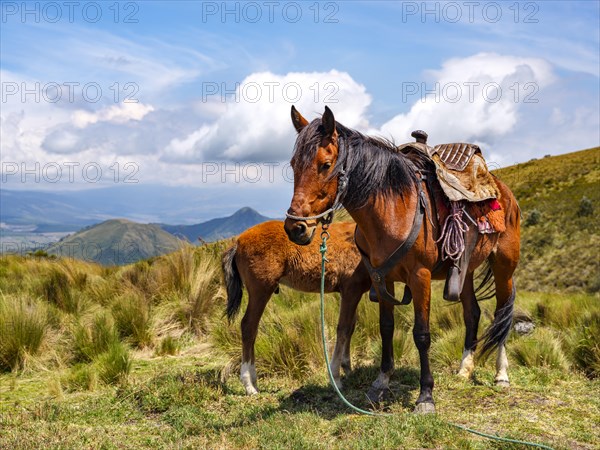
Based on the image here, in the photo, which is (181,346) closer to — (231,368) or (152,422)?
(231,368)

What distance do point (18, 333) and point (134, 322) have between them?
1.69 meters

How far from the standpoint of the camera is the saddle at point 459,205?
16.5 feet

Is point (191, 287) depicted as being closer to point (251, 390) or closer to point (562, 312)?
point (251, 390)

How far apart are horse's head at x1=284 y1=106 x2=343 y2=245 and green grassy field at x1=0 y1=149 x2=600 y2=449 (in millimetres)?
1766

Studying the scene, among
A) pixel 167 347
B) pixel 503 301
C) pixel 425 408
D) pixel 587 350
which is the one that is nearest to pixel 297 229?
pixel 425 408

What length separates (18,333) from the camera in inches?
303

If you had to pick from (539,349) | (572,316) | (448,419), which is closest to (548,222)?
(572,316)

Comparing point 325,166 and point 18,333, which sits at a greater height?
point 325,166

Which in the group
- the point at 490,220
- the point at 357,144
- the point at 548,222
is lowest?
the point at 548,222

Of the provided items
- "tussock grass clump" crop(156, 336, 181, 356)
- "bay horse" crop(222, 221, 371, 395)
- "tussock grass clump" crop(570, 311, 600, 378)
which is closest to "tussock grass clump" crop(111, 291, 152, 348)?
"tussock grass clump" crop(156, 336, 181, 356)

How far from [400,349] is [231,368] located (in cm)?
226

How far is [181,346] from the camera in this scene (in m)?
8.69

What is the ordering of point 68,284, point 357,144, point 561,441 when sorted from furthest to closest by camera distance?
point 68,284 → point 357,144 → point 561,441

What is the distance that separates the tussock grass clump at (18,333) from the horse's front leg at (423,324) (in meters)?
5.71
